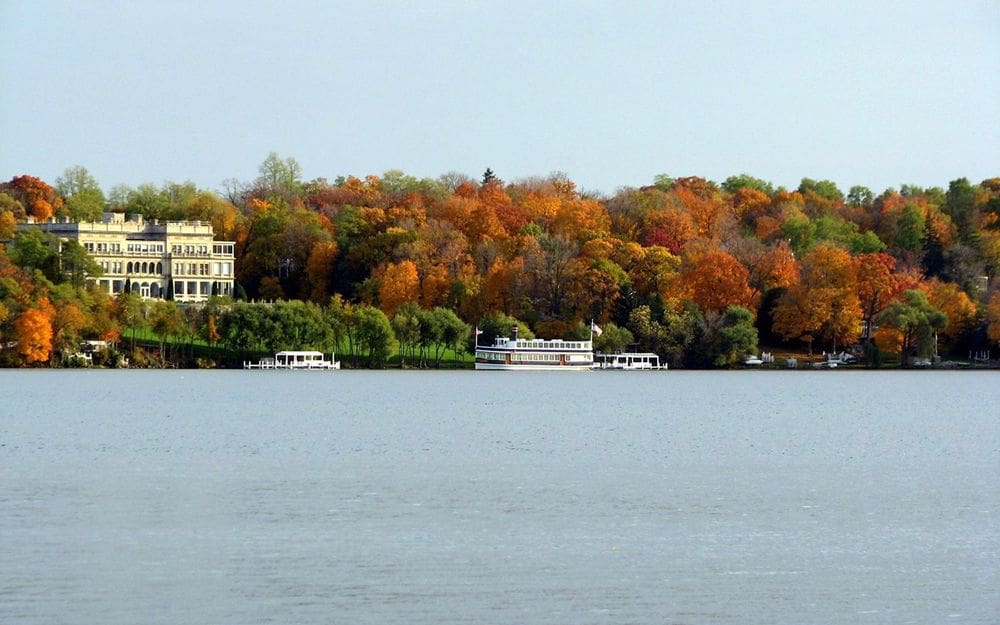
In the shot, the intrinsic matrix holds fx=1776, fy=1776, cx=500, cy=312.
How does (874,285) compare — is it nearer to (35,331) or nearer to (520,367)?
(520,367)

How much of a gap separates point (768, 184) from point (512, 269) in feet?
189

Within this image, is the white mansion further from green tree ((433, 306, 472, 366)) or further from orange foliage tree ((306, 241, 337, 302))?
green tree ((433, 306, 472, 366))

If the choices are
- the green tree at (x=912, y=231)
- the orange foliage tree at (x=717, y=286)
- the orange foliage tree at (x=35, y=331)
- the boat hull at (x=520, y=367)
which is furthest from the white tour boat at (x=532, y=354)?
the green tree at (x=912, y=231)

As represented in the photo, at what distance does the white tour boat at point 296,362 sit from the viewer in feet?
391

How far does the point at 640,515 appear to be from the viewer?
1284 inches

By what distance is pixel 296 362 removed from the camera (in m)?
119

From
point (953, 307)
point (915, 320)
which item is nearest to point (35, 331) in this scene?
point (915, 320)

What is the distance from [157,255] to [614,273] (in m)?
45.3

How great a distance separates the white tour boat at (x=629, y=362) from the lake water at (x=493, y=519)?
5413 cm

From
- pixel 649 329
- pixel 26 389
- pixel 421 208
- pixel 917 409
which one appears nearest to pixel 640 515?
pixel 917 409

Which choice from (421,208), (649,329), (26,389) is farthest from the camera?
(421,208)

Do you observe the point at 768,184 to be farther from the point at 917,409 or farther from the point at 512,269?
the point at 917,409

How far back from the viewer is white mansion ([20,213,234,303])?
143250mm

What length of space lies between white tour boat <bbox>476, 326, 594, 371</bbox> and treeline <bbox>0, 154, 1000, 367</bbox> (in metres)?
1.67
